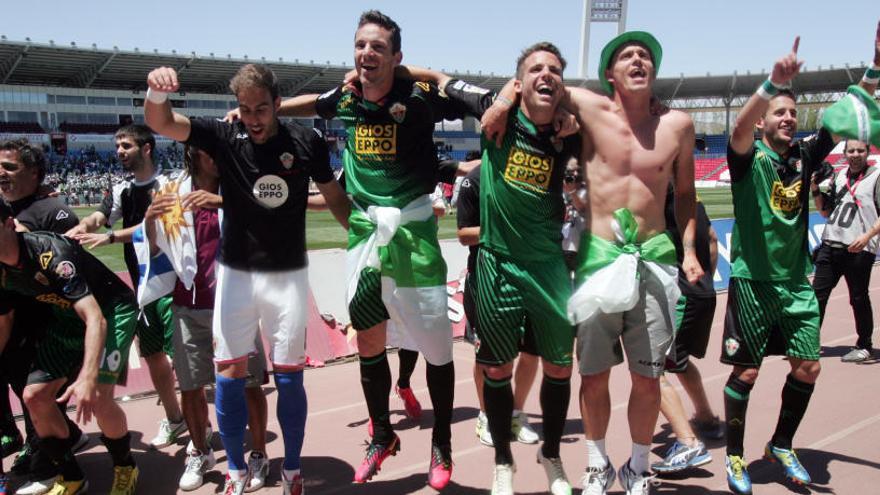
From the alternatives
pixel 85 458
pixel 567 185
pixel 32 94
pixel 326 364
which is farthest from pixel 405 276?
pixel 32 94

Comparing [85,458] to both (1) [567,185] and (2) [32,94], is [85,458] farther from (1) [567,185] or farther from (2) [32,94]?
(2) [32,94]

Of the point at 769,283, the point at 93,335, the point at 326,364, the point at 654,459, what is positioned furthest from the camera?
the point at 326,364

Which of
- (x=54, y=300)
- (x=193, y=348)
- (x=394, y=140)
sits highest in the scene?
(x=394, y=140)

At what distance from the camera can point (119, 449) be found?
3723 mm

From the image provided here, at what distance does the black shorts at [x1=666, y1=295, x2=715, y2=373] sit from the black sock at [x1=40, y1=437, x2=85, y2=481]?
11.7 ft

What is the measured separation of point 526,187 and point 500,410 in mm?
1124

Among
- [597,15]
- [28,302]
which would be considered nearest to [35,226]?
[28,302]

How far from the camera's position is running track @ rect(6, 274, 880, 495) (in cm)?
386

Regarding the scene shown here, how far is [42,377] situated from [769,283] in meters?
3.90

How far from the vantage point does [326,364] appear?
656 cm

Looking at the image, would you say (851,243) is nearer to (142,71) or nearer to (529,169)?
(529,169)

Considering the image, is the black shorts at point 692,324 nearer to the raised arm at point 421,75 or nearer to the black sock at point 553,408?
the black sock at point 553,408

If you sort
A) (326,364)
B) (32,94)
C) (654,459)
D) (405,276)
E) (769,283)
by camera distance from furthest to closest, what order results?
(32,94) → (326,364) → (654,459) → (769,283) → (405,276)

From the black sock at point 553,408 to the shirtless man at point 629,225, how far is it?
0.43 feet
